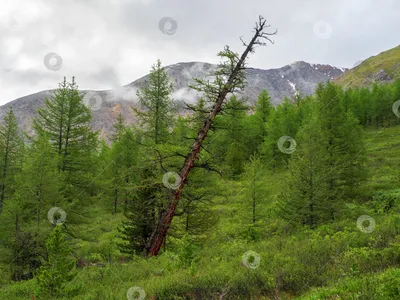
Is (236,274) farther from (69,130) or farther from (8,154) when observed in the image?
(8,154)

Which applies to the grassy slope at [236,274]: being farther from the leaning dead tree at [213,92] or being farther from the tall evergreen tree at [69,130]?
the tall evergreen tree at [69,130]

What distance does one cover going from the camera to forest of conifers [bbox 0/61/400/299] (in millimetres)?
7775

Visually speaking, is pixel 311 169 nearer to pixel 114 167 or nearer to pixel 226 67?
pixel 226 67

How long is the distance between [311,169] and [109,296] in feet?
42.0

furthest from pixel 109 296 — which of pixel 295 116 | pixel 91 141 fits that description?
pixel 295 116

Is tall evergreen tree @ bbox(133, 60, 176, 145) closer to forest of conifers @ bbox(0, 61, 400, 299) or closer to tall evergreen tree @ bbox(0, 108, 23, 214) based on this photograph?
forest of conifers @ bbox(0, 61, 400, 299)

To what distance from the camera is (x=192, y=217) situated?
56.9 feet

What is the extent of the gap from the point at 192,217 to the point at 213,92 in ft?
29.0

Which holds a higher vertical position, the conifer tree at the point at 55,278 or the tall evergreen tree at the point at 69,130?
the tall evergreen tree at the point at 69,130

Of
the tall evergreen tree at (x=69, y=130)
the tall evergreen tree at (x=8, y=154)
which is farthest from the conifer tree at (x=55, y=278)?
the tall evergreen tree at (x=8, y=154)

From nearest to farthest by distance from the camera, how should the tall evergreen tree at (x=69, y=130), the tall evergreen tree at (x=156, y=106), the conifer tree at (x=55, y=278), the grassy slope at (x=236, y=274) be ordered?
the grassy slope at (x=236, y=274) → the conifer tree at (x=55, y=278) → the tall evergreen tree at (x=156, y=106) → the tall evergreen tree at (x=69, y=130)

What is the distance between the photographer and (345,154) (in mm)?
22125

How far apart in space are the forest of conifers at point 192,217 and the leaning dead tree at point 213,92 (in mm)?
509

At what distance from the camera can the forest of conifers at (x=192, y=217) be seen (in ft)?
25.5
